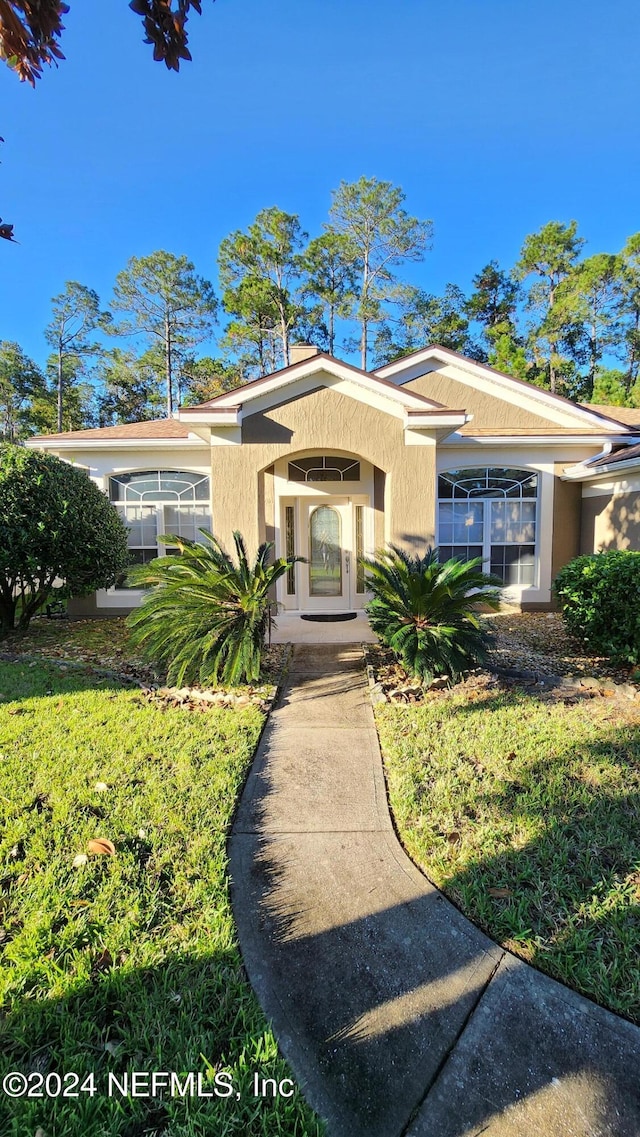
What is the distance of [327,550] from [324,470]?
170 centimetres

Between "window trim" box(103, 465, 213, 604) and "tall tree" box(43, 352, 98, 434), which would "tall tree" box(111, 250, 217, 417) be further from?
"window trim" box(103, 465, 213, 604)

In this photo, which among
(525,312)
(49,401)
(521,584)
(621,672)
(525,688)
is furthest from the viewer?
(49,401)

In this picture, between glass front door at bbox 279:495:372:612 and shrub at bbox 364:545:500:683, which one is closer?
shrub at bbox 364:545:500:683

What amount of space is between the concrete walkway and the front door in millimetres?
7452

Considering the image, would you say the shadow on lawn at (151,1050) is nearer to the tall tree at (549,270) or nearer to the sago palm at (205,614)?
the sago palm at (205,614)

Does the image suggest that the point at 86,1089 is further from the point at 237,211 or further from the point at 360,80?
the point at 237,211

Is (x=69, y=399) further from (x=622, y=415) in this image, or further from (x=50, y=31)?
(x=50, y=31)

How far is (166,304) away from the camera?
31672mm

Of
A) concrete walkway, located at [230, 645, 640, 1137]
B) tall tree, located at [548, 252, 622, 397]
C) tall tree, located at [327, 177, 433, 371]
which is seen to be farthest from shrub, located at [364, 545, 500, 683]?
tall tree, located at [548, 252, 622, 397]

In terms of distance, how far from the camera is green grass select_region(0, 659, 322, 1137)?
1814mm

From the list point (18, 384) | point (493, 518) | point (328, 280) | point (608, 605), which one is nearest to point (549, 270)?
point (328, 280)

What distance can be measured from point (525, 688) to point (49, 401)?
41183 mm

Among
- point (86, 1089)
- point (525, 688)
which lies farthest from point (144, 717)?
point (525, 688)

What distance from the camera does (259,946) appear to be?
8.22 ft
